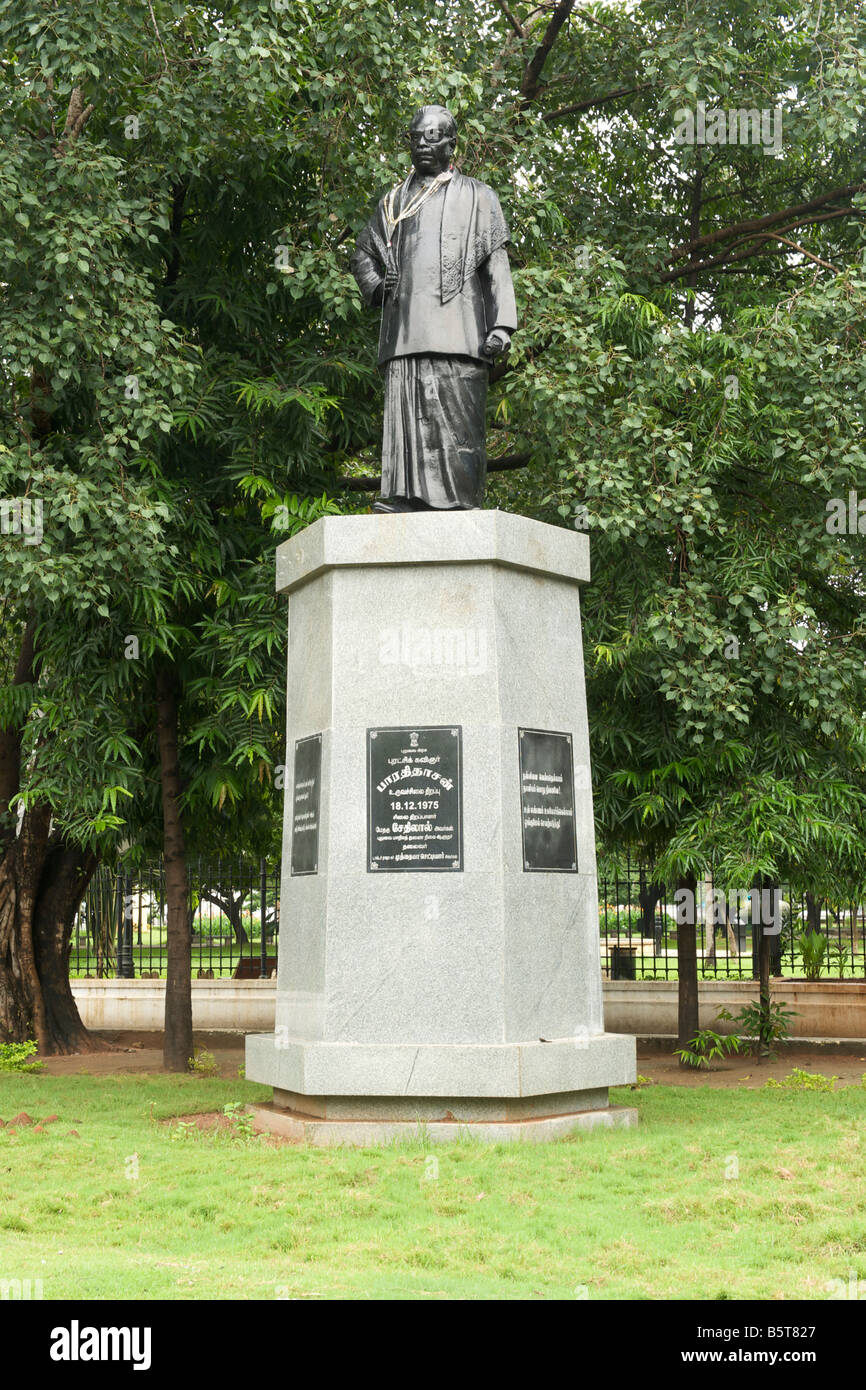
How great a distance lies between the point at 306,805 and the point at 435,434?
2.45 meters

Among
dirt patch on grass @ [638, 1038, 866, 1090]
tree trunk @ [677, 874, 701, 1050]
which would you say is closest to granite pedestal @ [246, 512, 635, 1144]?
dirt patch on grass @ [638, 1038, 866, 1090]

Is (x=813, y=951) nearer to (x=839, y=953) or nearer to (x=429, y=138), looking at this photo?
(x=839, y=953)

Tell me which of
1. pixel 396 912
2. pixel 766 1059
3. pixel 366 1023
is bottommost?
pixel 766 1059

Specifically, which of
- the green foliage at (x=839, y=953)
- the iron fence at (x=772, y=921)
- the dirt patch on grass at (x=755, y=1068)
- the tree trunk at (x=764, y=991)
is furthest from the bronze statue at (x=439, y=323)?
the green foliage at (x=839, y=953)

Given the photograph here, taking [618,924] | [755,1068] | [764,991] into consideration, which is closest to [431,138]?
[764,991]

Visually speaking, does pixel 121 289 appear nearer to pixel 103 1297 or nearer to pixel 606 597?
pixel 606 597

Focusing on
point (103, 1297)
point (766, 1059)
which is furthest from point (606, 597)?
point (103, 1297)

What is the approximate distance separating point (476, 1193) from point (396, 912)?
5.95 ft

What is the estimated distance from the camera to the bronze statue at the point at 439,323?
28.9 ft

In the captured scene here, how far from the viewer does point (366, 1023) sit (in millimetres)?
7762

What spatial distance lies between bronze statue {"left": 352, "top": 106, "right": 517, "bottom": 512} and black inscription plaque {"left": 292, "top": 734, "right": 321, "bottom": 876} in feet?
5.35

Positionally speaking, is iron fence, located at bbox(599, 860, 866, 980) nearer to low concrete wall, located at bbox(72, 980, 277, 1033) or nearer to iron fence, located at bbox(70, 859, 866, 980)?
iron fence, located at bbox(70, 859, 866, 980)

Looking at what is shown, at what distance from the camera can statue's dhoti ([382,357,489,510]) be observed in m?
8.77

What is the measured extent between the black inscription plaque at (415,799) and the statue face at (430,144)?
368cm
